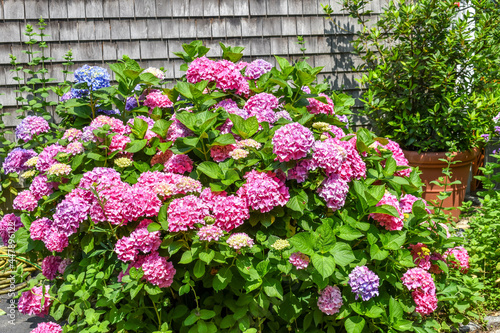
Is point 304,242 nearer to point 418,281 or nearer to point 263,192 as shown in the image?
point 263,192

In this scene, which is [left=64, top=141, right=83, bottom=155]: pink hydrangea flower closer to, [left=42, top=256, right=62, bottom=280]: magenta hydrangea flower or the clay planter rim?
[left=42, top=256, right=62, bottom=280]: magenta hydrangea flower

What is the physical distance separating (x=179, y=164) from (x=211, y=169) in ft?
0.64

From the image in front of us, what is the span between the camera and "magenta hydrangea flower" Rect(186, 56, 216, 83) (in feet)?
7.06

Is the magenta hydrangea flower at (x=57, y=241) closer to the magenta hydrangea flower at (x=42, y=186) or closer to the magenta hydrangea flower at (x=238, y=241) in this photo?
the magenta hydrangea flower at (x=42, y=186)

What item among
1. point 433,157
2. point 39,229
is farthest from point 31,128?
point 433,157

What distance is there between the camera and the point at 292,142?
1.74 metres

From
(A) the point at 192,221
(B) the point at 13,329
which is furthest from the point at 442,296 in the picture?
(B) the point at 13,329

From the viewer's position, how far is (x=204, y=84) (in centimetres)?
207

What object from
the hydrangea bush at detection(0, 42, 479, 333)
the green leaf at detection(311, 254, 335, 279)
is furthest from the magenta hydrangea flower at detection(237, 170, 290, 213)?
the green leaf at detection(311, 254, 335, 279)

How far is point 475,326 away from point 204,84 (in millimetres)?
1851

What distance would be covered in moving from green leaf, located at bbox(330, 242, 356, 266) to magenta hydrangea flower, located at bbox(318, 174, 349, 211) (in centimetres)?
18

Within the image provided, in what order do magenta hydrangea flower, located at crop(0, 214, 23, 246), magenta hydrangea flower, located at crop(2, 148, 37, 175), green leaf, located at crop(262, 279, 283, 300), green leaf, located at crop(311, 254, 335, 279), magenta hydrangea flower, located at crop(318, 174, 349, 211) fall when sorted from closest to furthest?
green leaf, located at crop(311, 254, 335, 279) < green leaf, located at crop(262, 279, 283, 300) < magenta hydrangea flower, located at crop(318, 174, 349, 211) < magenta hydrangea flower, located at crop(0, 214, 23, 246) < magenta hydrangea flower, located at crop(2, 148, 37, 175)

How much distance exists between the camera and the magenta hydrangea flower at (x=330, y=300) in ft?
5.98

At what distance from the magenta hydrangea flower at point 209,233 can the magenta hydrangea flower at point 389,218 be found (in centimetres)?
69
